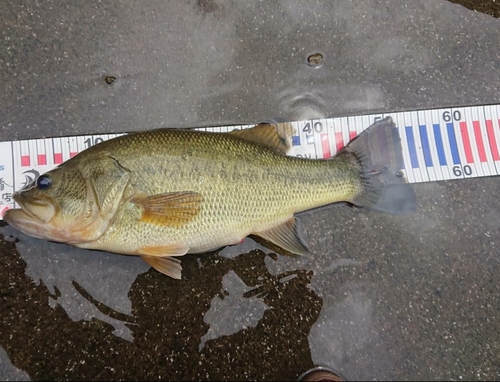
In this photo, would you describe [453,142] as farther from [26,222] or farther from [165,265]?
[26,222]

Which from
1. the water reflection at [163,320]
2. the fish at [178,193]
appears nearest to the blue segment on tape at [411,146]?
the fish at [178,193]

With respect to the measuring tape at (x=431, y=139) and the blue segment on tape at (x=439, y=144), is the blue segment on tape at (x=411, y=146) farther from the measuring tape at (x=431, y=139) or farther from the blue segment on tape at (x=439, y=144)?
the blue segment on tape at (x=439, y=144)

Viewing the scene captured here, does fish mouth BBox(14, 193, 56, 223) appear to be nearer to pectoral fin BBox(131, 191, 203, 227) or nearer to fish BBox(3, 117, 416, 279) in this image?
fish BBox(3, 117, 416, 279)

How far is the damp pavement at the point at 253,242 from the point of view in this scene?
204 centimetres

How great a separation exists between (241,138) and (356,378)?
129cm

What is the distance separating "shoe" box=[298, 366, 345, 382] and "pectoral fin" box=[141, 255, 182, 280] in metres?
0.77

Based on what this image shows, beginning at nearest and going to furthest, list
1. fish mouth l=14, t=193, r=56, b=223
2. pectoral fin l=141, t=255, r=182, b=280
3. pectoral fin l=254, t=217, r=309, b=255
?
1. fish mouth l=14, t=193, r=56, b=223
2. pectoral fin l=141, t=255, r=182, b=280
3. pectoral fin l=254, t=217, r=309, b=255

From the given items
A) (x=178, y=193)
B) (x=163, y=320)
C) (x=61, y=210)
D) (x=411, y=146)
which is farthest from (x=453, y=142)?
(x=61, y=210)

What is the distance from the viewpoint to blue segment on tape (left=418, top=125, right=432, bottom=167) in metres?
2.22

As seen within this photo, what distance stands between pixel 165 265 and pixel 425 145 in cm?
147

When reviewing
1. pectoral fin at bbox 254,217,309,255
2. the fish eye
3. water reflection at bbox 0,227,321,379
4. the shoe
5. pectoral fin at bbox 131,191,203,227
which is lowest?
the shoe

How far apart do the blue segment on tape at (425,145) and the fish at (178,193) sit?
15.8 inches

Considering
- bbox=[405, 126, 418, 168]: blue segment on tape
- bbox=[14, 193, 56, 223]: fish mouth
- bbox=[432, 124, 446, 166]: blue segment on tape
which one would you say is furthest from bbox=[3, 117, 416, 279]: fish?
bbox=[432, 124, 446, 166]: blue segment on tape

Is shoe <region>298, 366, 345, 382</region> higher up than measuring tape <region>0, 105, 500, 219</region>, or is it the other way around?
measuring tape <region>0, 105, 500, 219</region>
